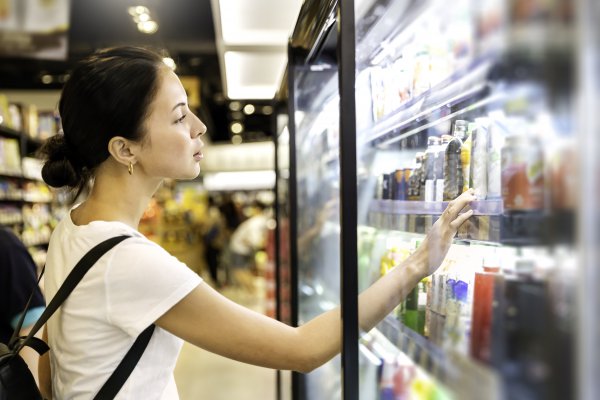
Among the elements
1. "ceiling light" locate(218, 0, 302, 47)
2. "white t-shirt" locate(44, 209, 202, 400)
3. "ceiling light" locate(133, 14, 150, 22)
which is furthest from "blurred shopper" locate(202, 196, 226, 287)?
"white t-shirt" locate(44, 209, 202, 400)

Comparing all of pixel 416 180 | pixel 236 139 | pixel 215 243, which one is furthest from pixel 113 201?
pixel 236 139

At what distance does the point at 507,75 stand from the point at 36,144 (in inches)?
270

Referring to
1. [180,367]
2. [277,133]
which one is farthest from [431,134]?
[180,367]

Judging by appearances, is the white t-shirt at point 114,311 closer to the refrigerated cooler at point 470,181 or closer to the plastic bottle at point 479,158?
the refrigerated cooler at point 470,181

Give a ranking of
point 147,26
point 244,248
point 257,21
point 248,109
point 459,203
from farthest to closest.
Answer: point 248,109 < point 244,248 < point 147,26 < point 257,21 < point 459,203

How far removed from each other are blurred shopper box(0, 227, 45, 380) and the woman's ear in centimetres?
92

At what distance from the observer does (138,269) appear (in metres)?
1.20

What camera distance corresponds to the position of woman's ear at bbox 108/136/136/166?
1.37 m

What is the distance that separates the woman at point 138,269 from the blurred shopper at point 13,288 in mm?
724

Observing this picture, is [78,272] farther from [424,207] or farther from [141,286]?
[424,207]

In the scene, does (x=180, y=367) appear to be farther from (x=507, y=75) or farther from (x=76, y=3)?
(x=507, y=75)

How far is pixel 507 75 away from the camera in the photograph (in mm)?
751

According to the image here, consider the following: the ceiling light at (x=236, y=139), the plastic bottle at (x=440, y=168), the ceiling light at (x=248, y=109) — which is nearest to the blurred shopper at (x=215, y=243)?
the ceiling light at (x=248, y=109)

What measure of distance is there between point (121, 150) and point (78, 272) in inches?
11.7
